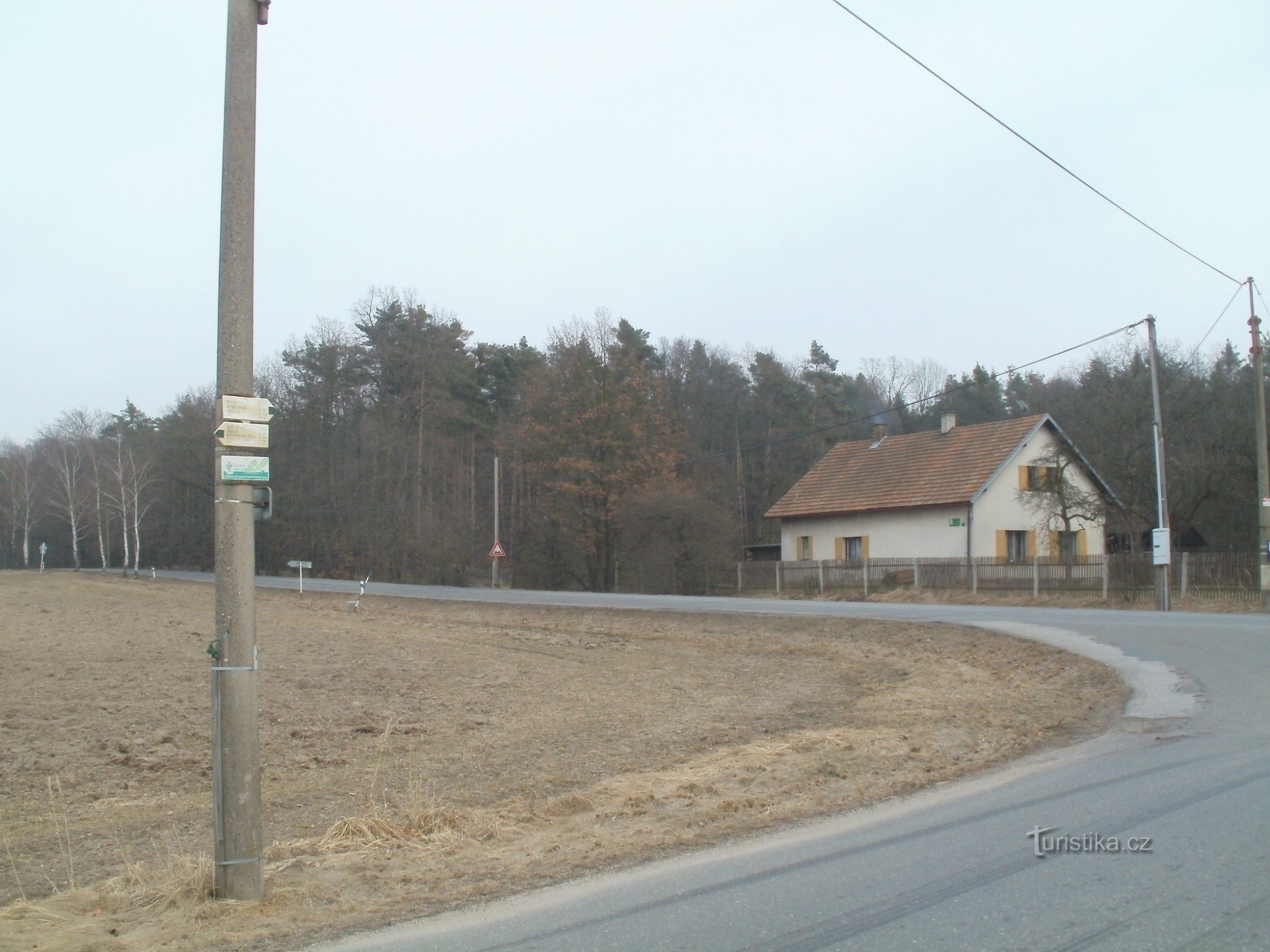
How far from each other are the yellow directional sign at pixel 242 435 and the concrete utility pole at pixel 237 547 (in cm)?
10

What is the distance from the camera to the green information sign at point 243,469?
20.8ft

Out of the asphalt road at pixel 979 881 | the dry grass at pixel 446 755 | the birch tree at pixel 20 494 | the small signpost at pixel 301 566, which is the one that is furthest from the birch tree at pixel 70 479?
the asphalt road at pixel 979 881

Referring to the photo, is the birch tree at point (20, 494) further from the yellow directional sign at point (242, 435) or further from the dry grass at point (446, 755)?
the yellow directional sign at point (242, 435)

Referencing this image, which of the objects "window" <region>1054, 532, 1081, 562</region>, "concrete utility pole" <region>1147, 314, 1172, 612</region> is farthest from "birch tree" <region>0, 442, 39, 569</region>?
"concrete utility pole" <region>1147, 314, 1172, 612</region>

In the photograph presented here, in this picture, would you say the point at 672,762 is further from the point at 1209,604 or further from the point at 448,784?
the point at 1209,604

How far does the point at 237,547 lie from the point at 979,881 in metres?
4.65

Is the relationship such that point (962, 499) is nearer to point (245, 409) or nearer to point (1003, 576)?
point (1003, 576)

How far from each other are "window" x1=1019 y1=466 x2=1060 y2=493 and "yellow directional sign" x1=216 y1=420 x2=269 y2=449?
3743 cm

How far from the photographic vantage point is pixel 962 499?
146 feet

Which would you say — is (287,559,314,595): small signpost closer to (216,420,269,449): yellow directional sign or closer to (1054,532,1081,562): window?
(1054,532,1081,562): window

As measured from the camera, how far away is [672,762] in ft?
33.4

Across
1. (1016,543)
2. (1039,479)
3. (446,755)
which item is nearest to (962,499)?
(1039,479)

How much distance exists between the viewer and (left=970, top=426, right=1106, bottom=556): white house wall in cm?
4503

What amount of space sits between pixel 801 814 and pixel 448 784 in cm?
333
